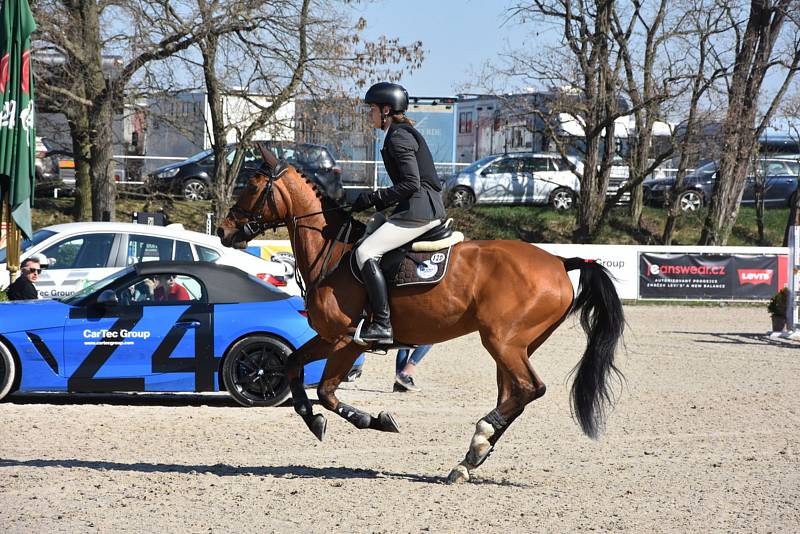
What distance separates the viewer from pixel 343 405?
26.0 feet

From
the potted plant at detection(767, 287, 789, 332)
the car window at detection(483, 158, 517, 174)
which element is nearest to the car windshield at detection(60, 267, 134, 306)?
the potted plant at detection(767, 287, 789, 332)

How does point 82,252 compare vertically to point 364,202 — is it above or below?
below

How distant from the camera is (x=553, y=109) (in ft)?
98.4

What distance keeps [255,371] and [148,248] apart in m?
5.26

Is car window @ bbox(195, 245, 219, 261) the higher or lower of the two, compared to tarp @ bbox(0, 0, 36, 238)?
lower

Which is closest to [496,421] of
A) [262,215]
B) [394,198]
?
[394,198]

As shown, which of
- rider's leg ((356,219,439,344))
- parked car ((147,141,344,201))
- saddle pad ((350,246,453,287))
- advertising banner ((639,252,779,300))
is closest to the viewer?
rider's leg ((356,219,439,344))

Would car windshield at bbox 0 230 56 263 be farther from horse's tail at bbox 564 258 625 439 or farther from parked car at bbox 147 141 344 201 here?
parked car at bbox 147 141 344 201

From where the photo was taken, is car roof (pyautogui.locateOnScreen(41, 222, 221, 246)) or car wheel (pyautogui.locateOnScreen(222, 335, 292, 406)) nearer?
car wheel (pyautogui.locateOnScreen(222, 335, 292, 406))

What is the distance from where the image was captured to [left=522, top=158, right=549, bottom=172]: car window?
114 feet

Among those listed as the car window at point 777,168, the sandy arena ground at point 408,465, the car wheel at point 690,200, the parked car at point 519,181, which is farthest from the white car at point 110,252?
the car window at point 777,168

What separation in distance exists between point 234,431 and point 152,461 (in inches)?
53.9

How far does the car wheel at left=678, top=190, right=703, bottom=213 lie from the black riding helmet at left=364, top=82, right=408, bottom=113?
28.7 metres

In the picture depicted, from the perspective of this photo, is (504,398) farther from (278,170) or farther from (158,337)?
(158,337)
